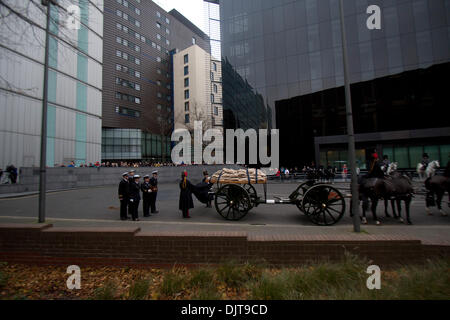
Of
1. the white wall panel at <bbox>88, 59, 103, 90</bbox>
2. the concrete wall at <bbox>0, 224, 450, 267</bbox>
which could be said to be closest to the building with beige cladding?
the white wall panel at <bbox>88, 59, 103, 90</bbox>

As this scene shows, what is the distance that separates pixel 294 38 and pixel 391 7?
1145 cm

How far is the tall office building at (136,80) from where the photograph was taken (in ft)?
150

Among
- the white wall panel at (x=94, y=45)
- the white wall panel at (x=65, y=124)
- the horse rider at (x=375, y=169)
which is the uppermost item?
the white wall panel at (x=94, y=45)

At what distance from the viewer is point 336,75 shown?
28.6 m

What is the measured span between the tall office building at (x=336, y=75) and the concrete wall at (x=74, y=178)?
584 inches

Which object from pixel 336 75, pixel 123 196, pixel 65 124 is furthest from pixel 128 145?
pixel 123 196

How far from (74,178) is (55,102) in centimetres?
775

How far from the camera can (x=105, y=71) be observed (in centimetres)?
4478

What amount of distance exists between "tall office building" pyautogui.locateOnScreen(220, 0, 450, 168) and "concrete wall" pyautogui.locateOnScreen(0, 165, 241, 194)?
14825mm

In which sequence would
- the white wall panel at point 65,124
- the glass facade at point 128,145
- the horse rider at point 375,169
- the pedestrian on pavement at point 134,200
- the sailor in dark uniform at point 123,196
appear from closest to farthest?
the horse rider at point 375,169 < the pedestrian on pavement at point 134,200 < the sailor in dark uniform at point 123,196 < the white wall panel at point 65,124 < the glass facade at point 128,145

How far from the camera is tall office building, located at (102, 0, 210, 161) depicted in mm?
45594

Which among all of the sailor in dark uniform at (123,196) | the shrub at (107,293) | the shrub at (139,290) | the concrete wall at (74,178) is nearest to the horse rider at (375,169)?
the shrub at (139,290)

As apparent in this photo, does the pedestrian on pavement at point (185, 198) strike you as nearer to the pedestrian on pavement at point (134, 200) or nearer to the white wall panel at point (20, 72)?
the pedestrian on pavement at point (134, 200)

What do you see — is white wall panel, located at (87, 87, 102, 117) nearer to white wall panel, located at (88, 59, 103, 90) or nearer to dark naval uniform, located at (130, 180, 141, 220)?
white wall panel, located at (88, 59, 103, 90)
